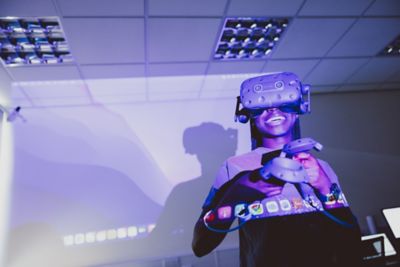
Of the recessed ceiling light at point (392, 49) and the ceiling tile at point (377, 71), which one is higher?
the recessed ceiling light at point (392, 49)

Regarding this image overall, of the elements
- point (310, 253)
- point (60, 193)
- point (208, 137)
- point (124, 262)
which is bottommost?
point (124, 262)

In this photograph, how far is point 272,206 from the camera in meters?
1.01

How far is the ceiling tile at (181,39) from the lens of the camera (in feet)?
5.92

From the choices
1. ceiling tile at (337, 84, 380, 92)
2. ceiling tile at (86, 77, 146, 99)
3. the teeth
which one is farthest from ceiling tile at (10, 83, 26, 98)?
ceiling tile at (337, 84, 380, 92)

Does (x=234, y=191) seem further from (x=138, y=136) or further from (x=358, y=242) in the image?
(x=138, y=136)

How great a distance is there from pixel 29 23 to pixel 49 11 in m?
0.25

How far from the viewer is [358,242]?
1.01 meters

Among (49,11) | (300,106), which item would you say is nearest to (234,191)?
(300,106)

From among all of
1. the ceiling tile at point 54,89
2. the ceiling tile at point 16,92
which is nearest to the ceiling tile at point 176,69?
the ceiling tile at point 54,89

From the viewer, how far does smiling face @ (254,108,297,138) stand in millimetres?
1164

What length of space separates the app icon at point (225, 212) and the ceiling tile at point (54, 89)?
1.87m

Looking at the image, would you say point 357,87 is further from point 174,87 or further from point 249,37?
point 174,87

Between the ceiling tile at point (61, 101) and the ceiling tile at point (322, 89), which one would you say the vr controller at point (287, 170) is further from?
the ceiling tile at point (322, 89)

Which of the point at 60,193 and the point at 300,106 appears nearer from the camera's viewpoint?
the point at 300,106
